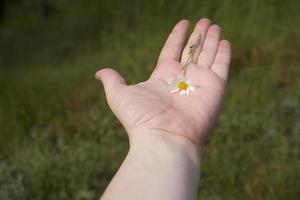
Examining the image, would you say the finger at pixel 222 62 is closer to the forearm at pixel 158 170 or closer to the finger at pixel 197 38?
the finger at pixel 197 38

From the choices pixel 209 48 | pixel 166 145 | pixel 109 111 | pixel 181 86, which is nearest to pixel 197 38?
pixel 209 48

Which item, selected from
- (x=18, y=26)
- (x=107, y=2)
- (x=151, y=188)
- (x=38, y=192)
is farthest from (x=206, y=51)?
(x=18, y=26)

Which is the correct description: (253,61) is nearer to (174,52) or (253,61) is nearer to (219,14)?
(219,14)

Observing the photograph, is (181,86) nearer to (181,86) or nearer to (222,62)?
(181,86)

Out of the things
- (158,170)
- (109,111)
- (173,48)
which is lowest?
(109,111)

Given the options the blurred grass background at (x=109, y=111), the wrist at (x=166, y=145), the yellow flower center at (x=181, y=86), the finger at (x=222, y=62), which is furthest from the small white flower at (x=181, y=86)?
the blurred grass background at (x=109, y=111)

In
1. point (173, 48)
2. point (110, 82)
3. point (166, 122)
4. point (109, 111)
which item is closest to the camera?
point (166, 122)

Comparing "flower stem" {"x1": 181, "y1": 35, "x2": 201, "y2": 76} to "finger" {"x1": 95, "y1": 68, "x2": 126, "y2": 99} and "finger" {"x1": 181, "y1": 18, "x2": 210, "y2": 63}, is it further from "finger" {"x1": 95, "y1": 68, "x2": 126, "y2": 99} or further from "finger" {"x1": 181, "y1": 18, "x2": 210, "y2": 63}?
"finger" {"x1": 95, "y1": 68, "x2": 126, "y2": 99}
